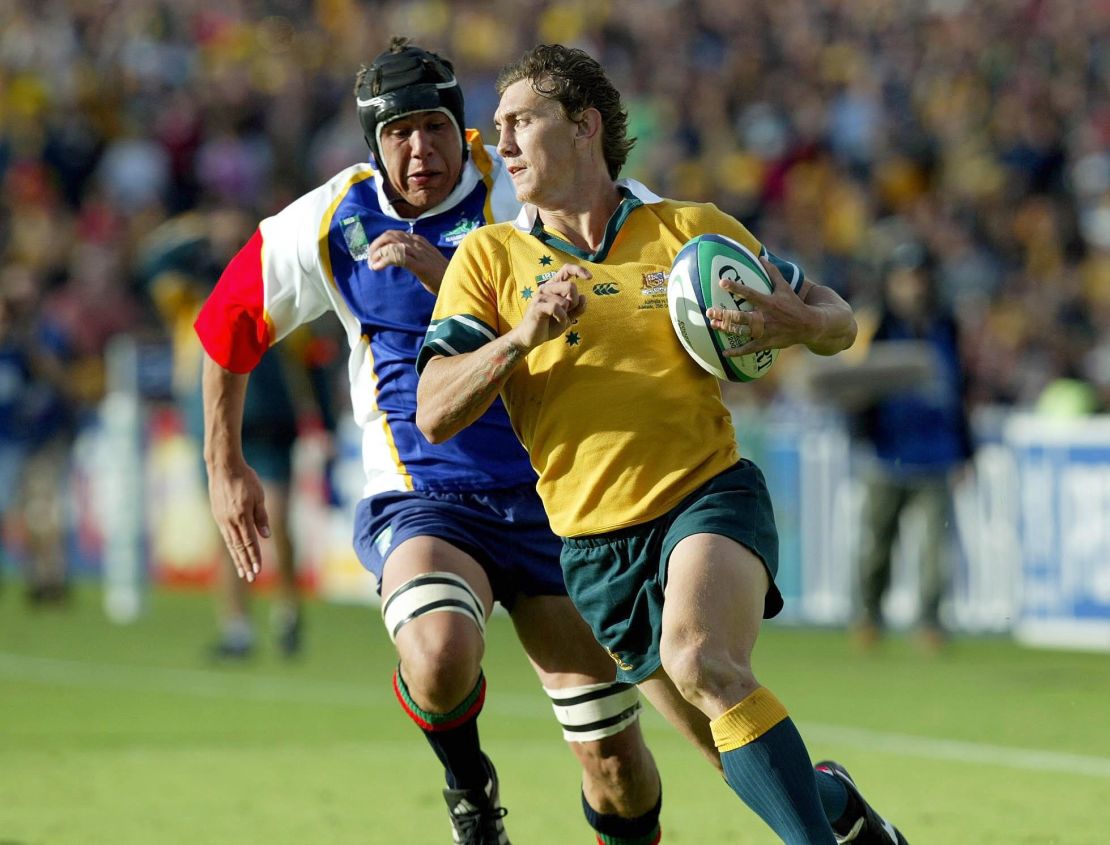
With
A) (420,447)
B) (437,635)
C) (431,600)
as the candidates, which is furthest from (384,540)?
(437,635)

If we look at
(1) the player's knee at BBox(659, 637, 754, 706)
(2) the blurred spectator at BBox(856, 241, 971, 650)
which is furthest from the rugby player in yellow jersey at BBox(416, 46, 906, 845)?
(2) the blurred spectator at BBox(856, 241, 971, 650)

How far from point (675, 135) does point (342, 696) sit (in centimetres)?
1172

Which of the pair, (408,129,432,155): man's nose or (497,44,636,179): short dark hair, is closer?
(497,44,636,179): short dark hair

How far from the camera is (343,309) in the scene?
6.39m

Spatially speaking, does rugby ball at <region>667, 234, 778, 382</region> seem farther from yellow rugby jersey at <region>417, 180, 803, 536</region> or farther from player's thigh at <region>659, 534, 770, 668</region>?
player's thigh at <region>659, 534, 770, 668</region>

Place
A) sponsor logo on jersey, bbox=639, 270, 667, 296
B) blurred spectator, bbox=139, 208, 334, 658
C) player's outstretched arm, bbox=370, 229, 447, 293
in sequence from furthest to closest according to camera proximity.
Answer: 1. blurred spectator, bbox=139, 208, 334, 658
2. player's outstretched arm, bbox=370, 229, 447, 293
3. sponsor logo on jersey, bbox=639, 270, 667, 296

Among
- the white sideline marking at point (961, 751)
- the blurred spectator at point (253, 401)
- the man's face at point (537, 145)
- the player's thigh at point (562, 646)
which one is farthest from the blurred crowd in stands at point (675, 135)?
the man's face at point (537, 145)

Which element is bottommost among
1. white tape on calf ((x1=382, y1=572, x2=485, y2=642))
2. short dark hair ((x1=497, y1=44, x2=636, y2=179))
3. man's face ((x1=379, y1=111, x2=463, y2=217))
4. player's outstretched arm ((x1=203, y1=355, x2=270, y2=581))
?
white tape on calf ((x1=382, y1=572, x2=485, y2=642))

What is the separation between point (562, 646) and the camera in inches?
244

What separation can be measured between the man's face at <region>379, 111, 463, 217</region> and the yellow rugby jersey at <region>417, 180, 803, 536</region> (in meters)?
0.91

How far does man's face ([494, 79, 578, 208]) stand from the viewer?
5.39 m

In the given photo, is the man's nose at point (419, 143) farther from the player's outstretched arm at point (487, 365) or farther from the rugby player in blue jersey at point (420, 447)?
the player's outstretched arm at point (487, 365)

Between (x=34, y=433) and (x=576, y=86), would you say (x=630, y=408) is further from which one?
(x=34, y=433)

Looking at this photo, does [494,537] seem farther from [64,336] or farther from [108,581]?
[64,336]
